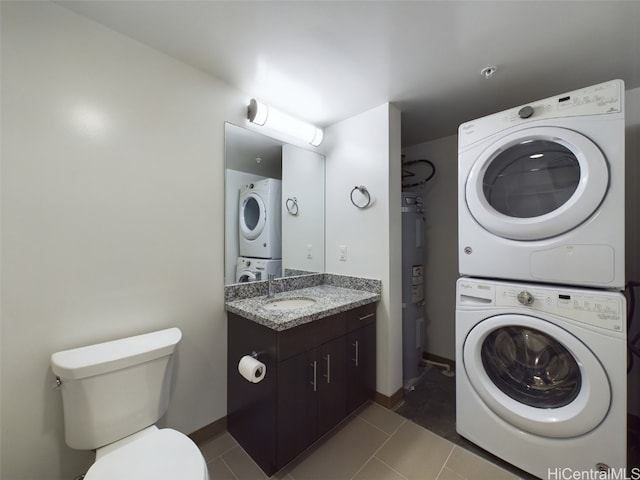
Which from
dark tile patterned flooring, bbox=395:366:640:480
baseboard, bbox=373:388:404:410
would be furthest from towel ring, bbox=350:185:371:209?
dark tile patterned flooring, bbox=395:366:640:480

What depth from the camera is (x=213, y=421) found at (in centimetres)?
151

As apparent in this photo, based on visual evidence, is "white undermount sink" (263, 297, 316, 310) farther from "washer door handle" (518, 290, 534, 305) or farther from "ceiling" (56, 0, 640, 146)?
"ceiling" (56, 0, 640, 146)

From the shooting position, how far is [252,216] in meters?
1.75

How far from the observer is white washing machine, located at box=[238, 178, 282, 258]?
1.69 metres

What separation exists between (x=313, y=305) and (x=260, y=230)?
0.69 meters

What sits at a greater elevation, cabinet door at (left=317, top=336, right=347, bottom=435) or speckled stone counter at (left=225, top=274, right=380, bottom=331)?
speckled stone counter at (left=225, top=274, right=380, bottom=331)

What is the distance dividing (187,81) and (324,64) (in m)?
0.80

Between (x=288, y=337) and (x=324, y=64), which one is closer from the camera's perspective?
(x=288, y=337)

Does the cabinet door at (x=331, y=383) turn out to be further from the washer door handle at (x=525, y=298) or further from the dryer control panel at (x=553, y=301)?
the washer door handle at (x=525, y=298)

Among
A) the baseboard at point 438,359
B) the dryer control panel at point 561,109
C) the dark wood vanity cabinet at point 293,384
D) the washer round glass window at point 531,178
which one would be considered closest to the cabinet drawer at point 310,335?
the dark wood vanity cabinet at point 293,384

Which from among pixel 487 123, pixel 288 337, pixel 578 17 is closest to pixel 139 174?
pixel 288 337

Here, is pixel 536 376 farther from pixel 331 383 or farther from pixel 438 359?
pixel 438 359

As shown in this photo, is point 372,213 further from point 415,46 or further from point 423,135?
point 423,135

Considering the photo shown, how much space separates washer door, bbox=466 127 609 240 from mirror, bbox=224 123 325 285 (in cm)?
119
